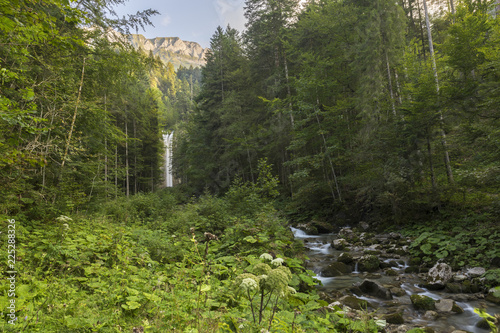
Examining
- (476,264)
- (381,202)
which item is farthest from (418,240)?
(381,202)

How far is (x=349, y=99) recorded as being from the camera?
594 inches

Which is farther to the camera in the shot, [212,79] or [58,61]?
[212,79]

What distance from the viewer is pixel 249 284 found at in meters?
1.93

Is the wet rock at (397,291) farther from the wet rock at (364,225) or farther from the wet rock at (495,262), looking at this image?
the wet rock at (364,225)

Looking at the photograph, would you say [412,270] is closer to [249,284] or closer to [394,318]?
[394,318]

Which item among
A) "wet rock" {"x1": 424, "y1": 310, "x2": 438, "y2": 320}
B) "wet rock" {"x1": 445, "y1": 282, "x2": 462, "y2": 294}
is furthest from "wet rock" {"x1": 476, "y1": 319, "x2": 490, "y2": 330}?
"wet rock" {"x1": 445, "y1": 282, "x2": 462, "y2": 294}

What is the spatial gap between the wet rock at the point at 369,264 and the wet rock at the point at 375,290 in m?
1.74

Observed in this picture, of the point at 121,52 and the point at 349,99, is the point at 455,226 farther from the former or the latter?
the point at 121,52

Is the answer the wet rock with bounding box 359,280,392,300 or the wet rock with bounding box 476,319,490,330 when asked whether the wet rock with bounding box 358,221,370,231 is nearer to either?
the wet rock with bounding box 359,280,392,300

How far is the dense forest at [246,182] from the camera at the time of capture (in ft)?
9.09

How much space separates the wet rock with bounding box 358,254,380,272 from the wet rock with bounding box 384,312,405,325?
3.22m

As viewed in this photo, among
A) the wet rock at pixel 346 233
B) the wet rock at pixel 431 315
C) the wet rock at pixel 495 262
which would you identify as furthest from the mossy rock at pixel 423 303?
the wet rock at pixel 346 233

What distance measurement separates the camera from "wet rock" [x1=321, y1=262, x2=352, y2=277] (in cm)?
763

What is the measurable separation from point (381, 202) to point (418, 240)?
2816 millimetres
